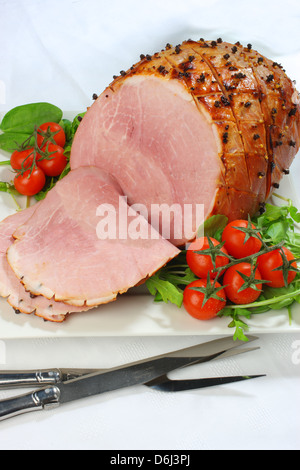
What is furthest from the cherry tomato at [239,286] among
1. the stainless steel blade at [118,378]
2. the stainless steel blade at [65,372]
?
the stainless steel blade at [118,378]

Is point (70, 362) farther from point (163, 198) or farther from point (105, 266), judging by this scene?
point (163, 198)

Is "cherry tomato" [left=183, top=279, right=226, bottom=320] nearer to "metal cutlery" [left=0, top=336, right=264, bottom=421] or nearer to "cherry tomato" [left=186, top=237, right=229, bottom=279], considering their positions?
"cherry tomato" [left=186, top=237, right=229, bottom=279]

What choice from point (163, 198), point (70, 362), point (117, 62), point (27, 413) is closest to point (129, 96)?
point (163, 198)

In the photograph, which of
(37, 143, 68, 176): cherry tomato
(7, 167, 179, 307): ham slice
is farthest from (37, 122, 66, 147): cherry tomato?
(7, 167, 179, 307): ham slice

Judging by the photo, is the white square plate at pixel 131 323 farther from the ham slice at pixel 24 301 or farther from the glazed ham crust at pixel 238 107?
the glazed ham crust at pixel 238 107

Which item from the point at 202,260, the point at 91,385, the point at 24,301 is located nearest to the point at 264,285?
the point at 202,260

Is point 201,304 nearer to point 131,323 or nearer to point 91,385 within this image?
point 131,323
